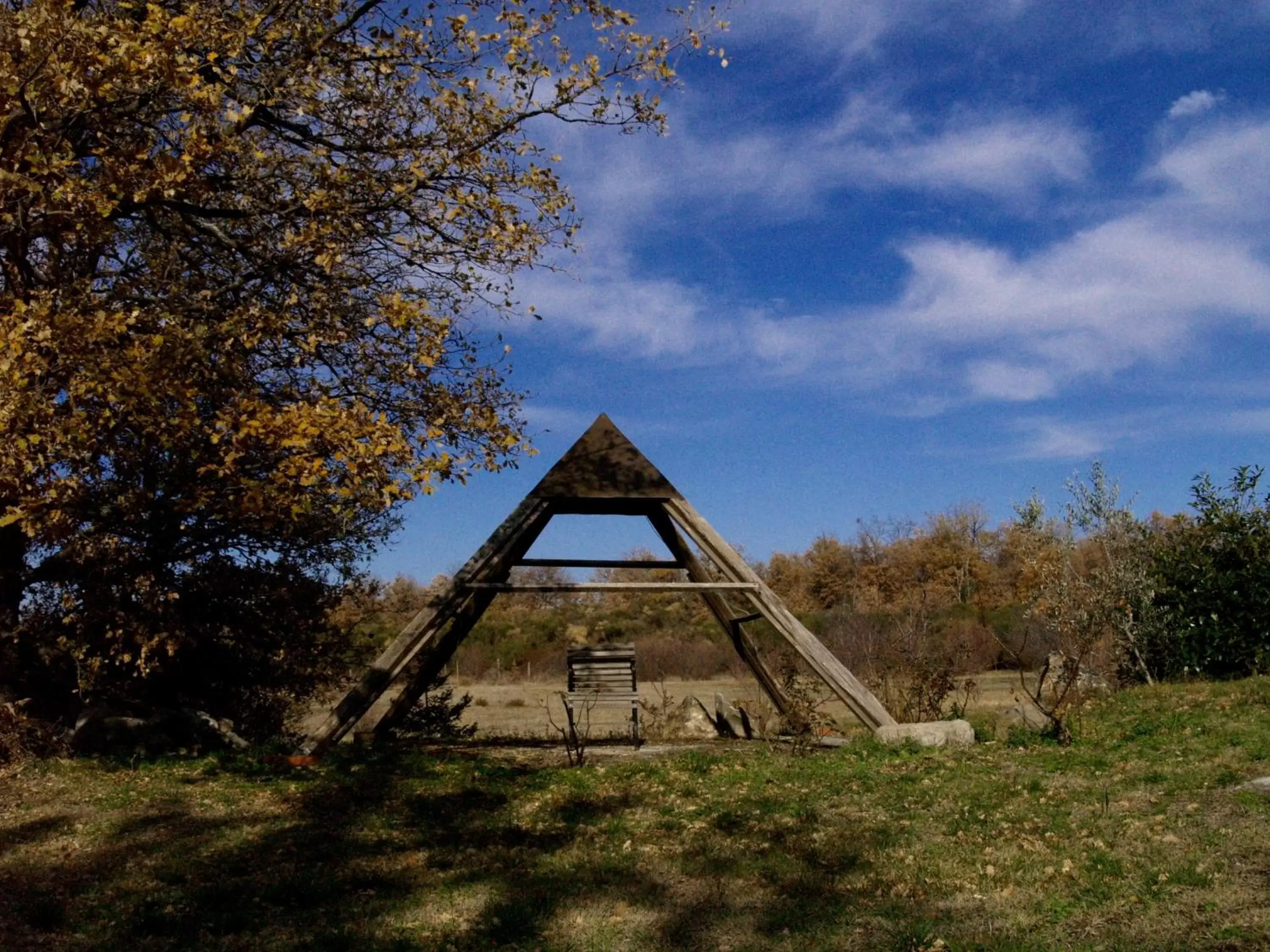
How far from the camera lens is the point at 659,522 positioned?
13383mm

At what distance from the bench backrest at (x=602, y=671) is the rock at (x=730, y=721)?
1553 mm

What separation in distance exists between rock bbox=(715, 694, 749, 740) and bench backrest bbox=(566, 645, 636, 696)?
5.10ft

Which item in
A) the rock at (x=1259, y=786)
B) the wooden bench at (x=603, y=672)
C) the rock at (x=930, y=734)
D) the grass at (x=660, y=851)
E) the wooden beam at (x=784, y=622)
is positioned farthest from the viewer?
the wooden bench at (x=603, y=672)

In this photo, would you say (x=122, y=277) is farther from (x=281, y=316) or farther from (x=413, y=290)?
(x=413, y=290)

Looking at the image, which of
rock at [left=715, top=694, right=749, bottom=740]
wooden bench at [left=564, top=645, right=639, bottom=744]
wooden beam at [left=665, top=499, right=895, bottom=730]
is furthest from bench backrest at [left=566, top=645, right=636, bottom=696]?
wooden beam at [left=665, top=499, right=895, bottom=730]

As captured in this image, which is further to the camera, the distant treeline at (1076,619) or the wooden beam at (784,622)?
the distant treeline at (1076,619)

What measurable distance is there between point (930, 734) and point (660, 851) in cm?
480

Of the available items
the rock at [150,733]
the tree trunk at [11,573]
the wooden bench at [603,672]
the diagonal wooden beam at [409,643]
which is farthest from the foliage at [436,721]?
the tree trunk at [11,573]

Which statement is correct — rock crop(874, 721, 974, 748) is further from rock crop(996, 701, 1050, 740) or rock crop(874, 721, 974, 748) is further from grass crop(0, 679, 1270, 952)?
rock crop(996, 701, 1050, 740)

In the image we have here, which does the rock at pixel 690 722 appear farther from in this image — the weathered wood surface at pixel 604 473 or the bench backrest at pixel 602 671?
the weathered wood surface at pixel 604 473

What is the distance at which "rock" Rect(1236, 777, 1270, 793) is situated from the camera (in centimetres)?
837

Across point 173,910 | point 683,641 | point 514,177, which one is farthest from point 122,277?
point 683,641

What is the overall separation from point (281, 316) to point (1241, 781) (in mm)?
9097

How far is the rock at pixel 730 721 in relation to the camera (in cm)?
1464
